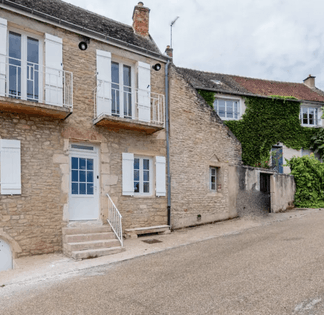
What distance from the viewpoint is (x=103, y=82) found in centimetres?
884

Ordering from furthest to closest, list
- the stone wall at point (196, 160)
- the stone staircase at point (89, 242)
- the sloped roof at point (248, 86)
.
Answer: the sloped roof at point (248, 86) < the stone wall at point (196, 160) < the stone staircase at point (89, 242)

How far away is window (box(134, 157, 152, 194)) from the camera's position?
373 inches

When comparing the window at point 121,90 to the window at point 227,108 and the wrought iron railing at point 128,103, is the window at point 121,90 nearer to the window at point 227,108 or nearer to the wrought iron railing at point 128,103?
the wrought iron railing at point 128,103

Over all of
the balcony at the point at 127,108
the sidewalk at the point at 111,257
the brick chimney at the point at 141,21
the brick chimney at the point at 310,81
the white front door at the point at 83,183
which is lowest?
the sidewalk at the point at 111,257

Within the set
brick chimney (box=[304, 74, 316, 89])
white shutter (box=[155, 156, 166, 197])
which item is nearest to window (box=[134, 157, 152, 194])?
white shutter (box=[155, 156, 166, 197])

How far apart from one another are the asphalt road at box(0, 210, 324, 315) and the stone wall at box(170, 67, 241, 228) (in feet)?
11.3

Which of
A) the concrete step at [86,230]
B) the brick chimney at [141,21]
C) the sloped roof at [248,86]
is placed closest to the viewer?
the concrete step at [86,230]

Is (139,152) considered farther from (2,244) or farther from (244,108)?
(244,108)

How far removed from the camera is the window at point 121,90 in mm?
9227

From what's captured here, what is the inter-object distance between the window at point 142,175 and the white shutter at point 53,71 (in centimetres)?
279

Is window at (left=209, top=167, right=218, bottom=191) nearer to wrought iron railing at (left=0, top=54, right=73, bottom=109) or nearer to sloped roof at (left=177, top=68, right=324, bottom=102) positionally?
wrought iron railing at (left=0, top=54, right=73, bottom=109)

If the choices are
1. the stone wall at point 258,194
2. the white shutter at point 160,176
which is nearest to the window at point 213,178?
the stone wall at point 258,194

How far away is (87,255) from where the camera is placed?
7031mm

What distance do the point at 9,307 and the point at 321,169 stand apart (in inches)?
529
